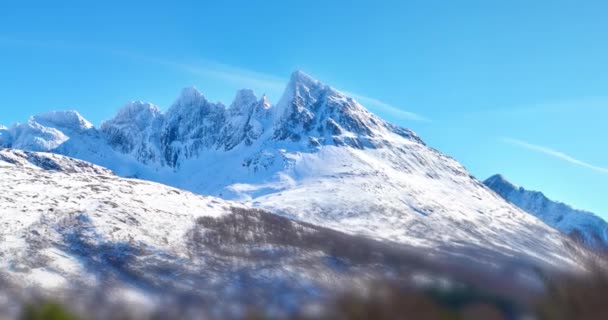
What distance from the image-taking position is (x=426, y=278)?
7525 cm

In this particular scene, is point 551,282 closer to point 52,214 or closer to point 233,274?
point 233,274

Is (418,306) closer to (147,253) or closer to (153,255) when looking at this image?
(153,255)

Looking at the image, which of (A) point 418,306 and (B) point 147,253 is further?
(B) point 147,253

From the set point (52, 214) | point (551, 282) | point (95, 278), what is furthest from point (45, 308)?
point (52, 214)

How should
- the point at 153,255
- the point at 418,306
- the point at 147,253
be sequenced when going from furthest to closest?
the point at 147,253, the point at 153,255, the point at 418,306

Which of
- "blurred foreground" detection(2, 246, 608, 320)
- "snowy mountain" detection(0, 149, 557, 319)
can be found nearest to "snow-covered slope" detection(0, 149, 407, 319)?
"snowy mountain" detection(0, 149, 557, 319)

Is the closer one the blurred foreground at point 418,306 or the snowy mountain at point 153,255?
the blurred foreground at point 418,306

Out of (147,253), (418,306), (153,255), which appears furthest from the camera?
(147,253)

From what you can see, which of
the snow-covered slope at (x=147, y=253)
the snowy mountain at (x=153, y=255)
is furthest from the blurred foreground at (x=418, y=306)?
the snow-covered slope at (x=147, y=253)

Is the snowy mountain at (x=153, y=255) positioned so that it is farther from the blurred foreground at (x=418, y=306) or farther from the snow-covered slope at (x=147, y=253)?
the blurred foreground at (x=418, y=306)

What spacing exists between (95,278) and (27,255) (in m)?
17.6

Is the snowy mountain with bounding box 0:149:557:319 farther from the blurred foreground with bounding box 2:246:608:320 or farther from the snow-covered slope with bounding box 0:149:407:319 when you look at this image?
the blurred foreground with bounding box 2:246:608:320

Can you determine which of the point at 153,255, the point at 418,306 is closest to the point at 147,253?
the point at 153,255

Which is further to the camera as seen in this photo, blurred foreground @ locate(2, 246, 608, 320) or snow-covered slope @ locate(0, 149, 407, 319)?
snow-covered slope @ locate(0, 149, 407, 319)
